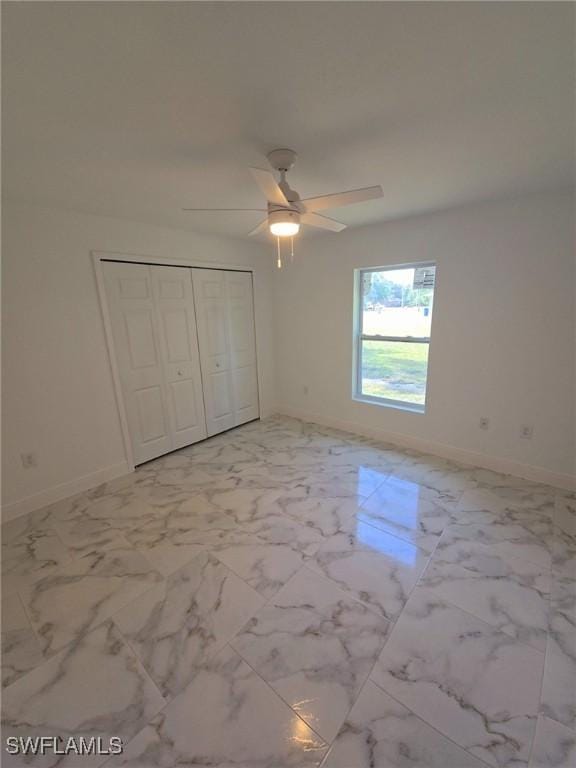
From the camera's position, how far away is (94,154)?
1.64 m

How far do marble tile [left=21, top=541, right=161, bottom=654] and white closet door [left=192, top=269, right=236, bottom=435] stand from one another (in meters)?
1.93

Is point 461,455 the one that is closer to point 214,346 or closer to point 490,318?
point 490,318

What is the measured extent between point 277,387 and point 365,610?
3.24 m

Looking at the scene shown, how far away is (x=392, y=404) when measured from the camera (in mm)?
3617

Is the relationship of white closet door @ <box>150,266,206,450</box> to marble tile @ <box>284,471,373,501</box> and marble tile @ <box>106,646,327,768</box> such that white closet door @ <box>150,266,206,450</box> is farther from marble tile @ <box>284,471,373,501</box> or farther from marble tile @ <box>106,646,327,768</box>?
marble tile @ <box>106,646,327,768</box>

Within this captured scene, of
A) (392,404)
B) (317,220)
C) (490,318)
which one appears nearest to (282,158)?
(317,220)

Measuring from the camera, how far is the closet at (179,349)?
2988 mm

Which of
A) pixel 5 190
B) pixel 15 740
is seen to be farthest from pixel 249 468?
pixel 5 190

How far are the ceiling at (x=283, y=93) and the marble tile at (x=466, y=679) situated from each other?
Result: 239 centimetres

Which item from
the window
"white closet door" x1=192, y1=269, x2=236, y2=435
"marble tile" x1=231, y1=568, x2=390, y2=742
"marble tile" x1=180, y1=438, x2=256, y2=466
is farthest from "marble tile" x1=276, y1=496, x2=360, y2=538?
"white closet door" x1=192, y1=269, x2=236, y2=435

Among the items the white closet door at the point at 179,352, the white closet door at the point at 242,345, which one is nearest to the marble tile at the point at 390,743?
the white closet door at the point at 179,352

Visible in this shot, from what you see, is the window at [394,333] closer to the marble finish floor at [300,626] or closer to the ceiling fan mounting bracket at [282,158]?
the marble finish floor at [300,626]

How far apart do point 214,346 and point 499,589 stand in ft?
10.8

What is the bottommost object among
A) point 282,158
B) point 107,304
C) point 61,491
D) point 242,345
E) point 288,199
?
point 61,491
